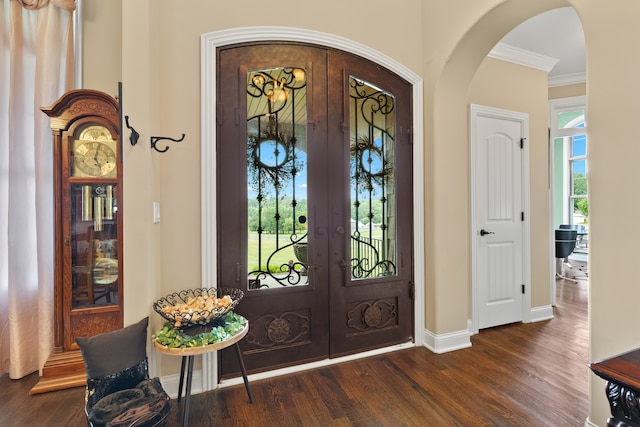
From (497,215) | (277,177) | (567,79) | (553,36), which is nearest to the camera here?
(277,177)

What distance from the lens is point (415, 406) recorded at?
1.93 metres

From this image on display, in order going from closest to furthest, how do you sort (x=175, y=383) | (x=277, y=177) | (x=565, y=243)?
(x=175, y=383), (x=277, y=177), (x=565, y=243)

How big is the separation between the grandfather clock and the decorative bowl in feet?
1.95

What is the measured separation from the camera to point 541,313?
3.46 m

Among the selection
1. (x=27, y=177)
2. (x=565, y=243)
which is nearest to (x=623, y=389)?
(x=27, y=177)

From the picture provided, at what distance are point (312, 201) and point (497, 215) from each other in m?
2.17

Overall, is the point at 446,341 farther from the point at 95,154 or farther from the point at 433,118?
the point at 95,154

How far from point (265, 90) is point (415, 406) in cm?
247

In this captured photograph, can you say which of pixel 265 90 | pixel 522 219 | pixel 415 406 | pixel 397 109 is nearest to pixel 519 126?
pixel 522 219

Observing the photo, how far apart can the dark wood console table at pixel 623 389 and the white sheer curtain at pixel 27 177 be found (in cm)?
328

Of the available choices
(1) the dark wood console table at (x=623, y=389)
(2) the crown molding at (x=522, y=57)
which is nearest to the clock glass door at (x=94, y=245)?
(1) the dark wood console table at (x=623, y=389)

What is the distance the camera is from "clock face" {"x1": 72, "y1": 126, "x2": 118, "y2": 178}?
7.34ft

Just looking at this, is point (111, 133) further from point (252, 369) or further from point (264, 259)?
point (252, 369)

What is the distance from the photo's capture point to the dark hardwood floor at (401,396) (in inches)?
71.2
